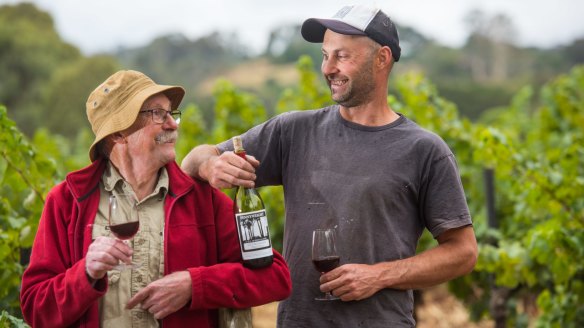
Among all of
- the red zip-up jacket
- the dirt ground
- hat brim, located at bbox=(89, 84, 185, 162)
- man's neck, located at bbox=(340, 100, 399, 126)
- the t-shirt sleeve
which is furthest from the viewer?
the dirt ground

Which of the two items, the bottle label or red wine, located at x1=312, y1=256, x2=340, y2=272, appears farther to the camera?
red wine, located at x1=312, y1=256, x2=340, y2=272

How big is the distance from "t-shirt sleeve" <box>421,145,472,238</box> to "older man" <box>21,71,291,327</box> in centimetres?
62

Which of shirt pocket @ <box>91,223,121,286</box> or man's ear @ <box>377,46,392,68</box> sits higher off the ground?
man's ear @ <box>377,46,392,68</box>

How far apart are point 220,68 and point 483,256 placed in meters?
62.2

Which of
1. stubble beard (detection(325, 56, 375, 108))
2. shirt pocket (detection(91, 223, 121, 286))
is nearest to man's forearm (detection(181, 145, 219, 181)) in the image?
shirt pocket (detection(91, 223, 121, 286))

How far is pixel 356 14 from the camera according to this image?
326cm

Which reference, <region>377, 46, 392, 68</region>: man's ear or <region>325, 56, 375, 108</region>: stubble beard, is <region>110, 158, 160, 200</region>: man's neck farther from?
<region>377, 46, 392, 68</region>: man's ear

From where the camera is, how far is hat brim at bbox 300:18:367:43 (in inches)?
126

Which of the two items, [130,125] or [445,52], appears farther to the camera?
[445,52]

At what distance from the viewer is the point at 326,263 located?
9.88 ft

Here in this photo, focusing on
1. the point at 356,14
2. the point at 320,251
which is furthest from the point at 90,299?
the point at 356,14

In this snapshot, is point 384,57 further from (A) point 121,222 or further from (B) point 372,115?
(A) point 121,222

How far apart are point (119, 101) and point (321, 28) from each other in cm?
90

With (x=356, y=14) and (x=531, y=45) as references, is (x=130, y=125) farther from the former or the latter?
(x=531, y=45)
